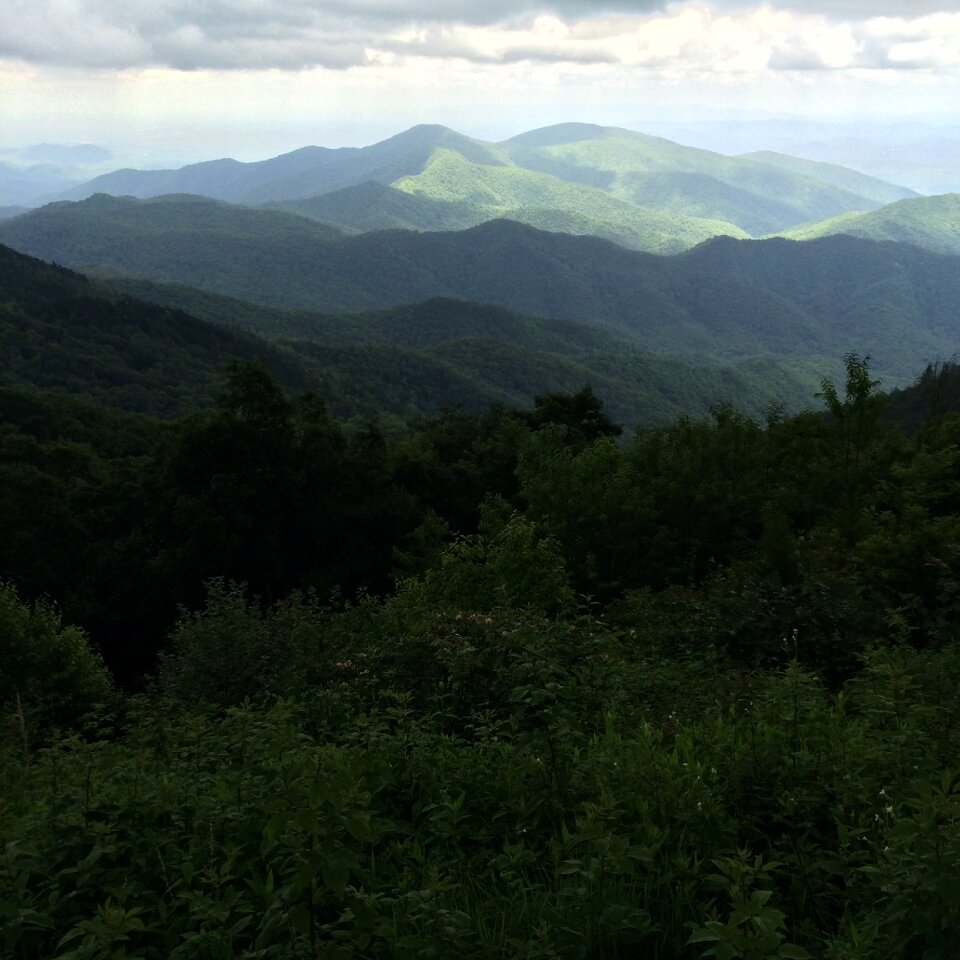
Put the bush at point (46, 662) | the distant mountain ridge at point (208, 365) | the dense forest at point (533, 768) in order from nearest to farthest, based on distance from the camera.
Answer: the dense forest at point (533, 768)
the bush at point (46, 662)
the distant mountain ridge at point (208, 365)

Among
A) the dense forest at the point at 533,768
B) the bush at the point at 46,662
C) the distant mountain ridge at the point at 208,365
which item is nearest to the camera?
the dense forest at the point at 533,768

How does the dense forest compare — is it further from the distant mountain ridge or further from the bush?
the distant mountain ridge

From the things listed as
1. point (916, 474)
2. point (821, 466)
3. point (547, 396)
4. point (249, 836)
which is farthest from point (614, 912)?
point (547, 396)

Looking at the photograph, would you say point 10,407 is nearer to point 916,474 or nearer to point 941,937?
point 916,474

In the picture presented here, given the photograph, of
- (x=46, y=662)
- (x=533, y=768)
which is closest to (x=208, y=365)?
(x=46, y=662)

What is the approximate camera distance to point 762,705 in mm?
6371

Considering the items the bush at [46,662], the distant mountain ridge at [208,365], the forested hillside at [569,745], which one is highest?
the forested hillside at [569,745]

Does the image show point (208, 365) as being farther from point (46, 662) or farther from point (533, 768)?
point (533, 768)

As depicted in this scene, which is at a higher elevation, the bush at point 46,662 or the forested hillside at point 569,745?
the forested hillside at point 569,745

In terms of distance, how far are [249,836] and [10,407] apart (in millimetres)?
64449

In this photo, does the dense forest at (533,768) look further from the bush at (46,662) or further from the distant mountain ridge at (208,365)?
the distant mountain ridge at (208,365)

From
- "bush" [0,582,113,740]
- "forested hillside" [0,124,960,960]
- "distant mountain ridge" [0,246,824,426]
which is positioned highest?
"forested hillside" [0,124,960,960]

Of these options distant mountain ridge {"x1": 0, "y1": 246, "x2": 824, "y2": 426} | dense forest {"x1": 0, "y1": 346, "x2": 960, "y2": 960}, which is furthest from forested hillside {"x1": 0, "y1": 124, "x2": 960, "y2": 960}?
distant mountain ridge {"x1": 0, "y1": 246, "x2": 824, "y2": 426}

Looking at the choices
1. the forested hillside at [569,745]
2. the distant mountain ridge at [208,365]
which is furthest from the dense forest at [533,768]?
the distant mountain ridge at [208,365]
